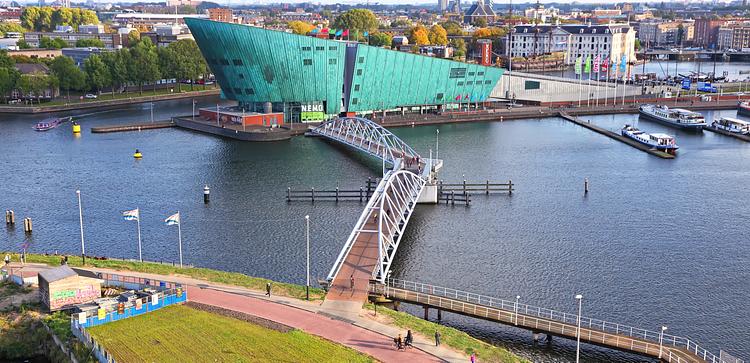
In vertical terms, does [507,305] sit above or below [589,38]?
below

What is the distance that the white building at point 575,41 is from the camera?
164000 millimetres

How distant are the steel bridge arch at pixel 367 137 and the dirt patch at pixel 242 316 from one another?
1198 inches

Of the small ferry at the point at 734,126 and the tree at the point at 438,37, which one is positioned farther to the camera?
the tree at the point at 438,37

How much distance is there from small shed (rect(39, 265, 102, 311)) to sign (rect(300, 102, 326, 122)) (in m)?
58.9

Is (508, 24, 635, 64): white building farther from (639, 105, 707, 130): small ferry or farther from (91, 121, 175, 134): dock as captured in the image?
(91, 121, 175, 134): dock

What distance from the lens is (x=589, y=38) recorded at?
16888 centimetres

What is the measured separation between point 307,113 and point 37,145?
2864 cm

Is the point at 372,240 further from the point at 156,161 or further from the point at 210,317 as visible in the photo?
the point at 156,161

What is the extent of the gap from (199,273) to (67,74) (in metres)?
83.6

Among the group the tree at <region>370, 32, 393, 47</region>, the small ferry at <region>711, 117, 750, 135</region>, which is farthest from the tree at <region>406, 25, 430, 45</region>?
the small ferry at <region>711, 117, 750, 135</region>

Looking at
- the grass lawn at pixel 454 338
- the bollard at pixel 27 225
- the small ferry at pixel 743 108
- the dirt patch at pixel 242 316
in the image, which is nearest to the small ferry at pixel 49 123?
the bollard at pixel 27 225

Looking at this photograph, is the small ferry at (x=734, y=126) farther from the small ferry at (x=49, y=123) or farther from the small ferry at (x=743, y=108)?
the small ferry at (x=49, y=123)

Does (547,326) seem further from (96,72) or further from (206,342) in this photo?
(96,72)

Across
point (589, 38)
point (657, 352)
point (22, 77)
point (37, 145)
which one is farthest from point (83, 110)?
point (589, 38)
